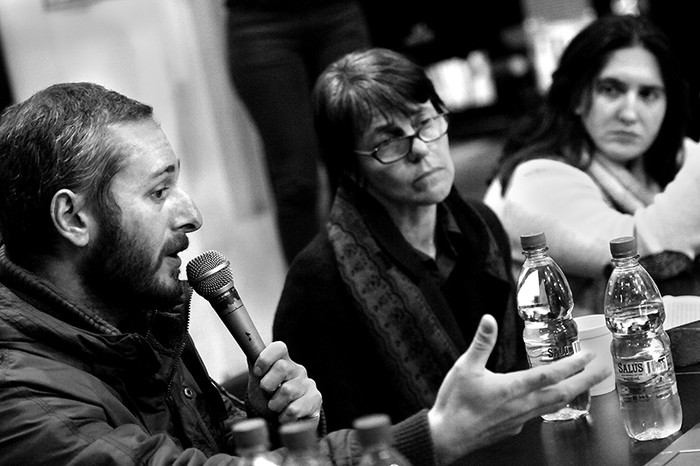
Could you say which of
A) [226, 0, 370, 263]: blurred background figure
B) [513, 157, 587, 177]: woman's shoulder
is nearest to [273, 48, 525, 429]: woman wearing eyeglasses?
[513, 157, 587, 177]: woman's shoulder

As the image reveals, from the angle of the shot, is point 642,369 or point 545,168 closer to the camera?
point 642,369

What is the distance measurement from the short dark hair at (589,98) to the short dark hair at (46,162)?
1.52 m

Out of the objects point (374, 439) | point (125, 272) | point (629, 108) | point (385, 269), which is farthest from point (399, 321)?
point (374, 439)

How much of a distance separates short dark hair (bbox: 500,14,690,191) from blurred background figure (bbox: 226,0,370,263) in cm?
94

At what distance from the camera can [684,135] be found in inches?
122

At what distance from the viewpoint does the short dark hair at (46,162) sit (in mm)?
1718

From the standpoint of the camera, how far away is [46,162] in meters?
1.72

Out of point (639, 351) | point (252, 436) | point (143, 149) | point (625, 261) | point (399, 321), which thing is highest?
point (143, 149)

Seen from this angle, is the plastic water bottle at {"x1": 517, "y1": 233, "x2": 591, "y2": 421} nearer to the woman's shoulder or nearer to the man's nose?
the man's nose

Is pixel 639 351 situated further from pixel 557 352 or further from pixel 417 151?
pixel 417 151

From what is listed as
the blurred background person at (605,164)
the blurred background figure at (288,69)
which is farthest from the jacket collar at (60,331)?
the blurred background figure at (288,69)

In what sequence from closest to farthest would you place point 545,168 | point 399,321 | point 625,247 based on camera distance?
point 625,247, point 399,321, point 545,168

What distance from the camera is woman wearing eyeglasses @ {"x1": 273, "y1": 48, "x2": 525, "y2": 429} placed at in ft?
7.97

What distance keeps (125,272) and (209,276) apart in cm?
13
